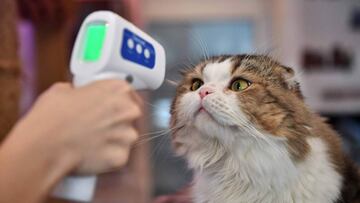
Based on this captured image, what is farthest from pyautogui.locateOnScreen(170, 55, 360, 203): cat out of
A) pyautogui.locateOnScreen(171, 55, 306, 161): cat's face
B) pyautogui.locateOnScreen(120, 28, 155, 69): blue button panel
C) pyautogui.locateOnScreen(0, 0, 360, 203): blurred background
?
pyautogui.locateOnScreen(0, 0, 360, 203): blurred background

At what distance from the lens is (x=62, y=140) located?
1.50 ft

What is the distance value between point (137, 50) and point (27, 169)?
0.57 ft

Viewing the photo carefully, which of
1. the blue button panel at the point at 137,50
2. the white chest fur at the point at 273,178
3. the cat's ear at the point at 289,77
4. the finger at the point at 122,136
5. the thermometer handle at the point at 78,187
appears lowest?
the white chest fur at the point at 273,178

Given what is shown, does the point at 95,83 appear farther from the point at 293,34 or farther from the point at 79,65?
the point at 293,34

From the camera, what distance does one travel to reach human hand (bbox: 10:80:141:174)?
1.50 ft

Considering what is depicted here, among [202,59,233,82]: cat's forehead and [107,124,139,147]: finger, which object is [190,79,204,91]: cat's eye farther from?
[107,124,139,147]: finger

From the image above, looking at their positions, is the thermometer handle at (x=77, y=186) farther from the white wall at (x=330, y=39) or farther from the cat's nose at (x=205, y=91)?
the white wall at (x=330, y=39)

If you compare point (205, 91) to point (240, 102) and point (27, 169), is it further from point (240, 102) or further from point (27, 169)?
point (27, 169)

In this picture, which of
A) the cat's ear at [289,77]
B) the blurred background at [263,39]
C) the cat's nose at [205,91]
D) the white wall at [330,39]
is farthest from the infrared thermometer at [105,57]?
the white wall at [330,39]

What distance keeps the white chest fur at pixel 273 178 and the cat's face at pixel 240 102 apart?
2 cm

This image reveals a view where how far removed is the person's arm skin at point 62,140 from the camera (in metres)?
0.45

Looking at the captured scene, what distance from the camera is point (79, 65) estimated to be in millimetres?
461

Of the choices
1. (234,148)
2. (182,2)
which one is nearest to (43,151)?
(234,148)

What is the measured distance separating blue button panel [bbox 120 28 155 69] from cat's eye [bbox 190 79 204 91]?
0.21 m
